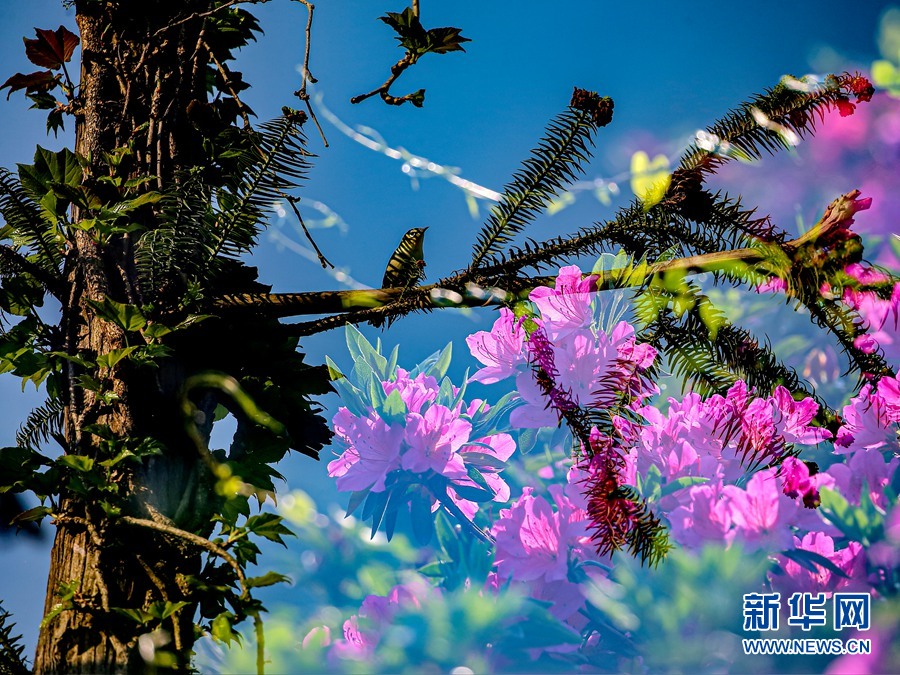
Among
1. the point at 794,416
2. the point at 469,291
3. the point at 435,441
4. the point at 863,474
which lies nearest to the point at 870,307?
the point at 794,416

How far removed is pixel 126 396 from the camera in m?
0.48

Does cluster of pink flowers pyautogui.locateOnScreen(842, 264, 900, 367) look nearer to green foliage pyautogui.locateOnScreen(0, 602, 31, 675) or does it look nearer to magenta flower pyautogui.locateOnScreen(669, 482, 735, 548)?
magenta flower pyautogui.locateOnScreen(669, 482, 735, 548)

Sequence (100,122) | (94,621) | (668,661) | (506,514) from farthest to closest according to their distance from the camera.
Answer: (506,514), (668,661), (100,122), (94,621)

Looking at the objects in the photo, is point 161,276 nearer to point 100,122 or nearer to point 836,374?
point 100,122

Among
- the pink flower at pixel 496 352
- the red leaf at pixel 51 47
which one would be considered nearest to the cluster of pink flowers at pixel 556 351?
the pink flower at pixel 496 352

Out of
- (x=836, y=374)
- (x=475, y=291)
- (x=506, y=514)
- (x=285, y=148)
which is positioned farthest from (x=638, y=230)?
(x=836, y=374)

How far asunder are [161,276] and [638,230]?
1.08 ft

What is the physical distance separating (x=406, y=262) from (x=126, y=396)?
208mm

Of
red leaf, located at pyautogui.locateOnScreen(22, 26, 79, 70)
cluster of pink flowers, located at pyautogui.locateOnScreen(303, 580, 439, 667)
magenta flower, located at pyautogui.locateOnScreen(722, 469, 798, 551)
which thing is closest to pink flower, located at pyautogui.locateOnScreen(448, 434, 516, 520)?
cluster of pink flowers, located at pyautogui.locateOnScreen(303, 580, 439, 667)

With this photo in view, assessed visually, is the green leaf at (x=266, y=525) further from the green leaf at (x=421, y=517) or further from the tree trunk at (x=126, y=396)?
the green leaf at (x=421, y=517)

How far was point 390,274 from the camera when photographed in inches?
20.0

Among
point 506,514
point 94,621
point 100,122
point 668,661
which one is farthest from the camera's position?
point 506,514

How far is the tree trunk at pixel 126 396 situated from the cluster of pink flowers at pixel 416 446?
1.15 ft

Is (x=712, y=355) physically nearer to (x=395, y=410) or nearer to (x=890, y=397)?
(x=890, y=397)
